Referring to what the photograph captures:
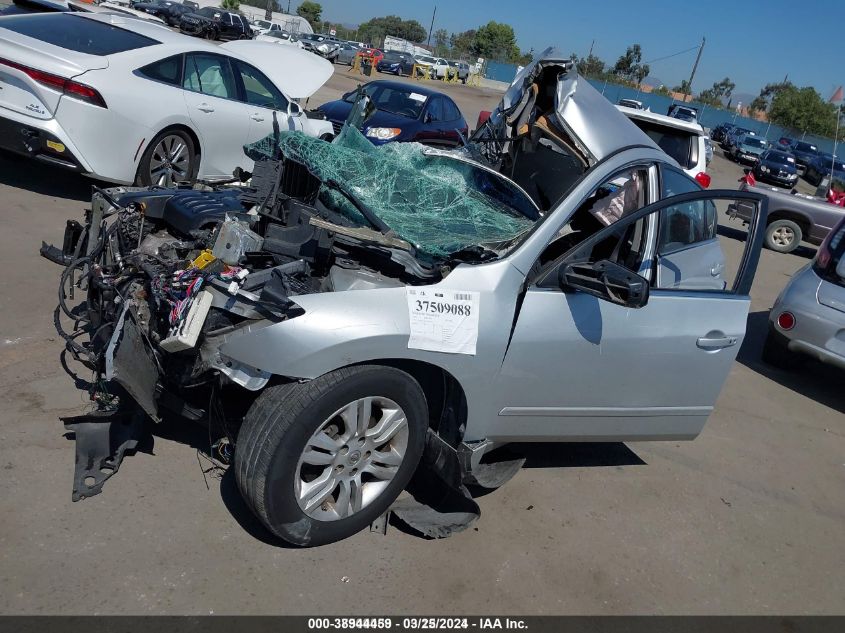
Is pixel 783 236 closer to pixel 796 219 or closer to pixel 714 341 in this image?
pixel 796 219

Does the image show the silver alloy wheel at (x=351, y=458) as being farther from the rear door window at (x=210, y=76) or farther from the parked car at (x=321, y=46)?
the parked car at (x=321, y=46)

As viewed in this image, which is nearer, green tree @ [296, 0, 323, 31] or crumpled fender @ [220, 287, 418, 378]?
crumpled fender @ [220, 287, 418, 378]

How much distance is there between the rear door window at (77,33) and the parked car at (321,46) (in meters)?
37.2

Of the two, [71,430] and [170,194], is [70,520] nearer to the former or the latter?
[71,430]

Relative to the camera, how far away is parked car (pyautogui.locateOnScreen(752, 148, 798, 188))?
2677cm

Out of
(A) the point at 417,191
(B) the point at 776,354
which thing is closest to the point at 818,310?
(B) the point at 776,354

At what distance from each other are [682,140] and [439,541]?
28.7 ft

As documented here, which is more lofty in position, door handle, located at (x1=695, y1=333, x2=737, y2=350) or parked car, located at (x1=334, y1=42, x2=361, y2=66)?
parked car, located at (x1=334, y1=42, x2=361, y2=66)

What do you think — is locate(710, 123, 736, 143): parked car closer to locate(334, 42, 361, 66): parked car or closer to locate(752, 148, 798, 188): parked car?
locate(752, 148, 798, 188): parked car

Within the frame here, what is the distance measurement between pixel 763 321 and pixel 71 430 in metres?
7.64

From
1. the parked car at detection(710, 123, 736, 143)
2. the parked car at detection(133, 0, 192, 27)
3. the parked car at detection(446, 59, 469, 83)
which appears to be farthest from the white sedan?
the parked car at detection(446, 59, 469, 83)

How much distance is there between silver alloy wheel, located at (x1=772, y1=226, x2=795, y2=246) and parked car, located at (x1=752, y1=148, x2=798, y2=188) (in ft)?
48.1

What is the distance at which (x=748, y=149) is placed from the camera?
3678 centimetres

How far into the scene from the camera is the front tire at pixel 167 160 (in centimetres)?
702
